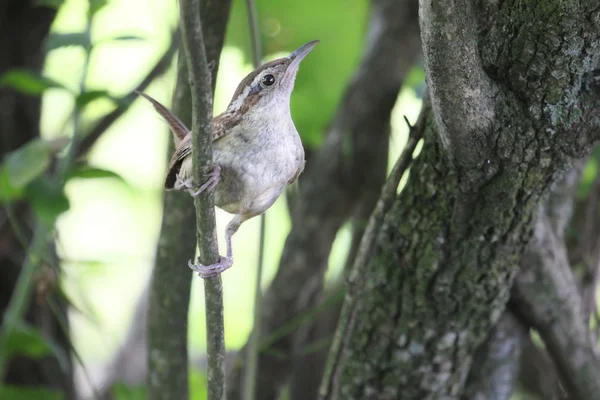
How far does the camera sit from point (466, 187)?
1833 millimetres

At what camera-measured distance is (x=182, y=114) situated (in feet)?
7.11

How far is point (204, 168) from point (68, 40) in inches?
44.3

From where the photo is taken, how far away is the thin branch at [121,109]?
9.56 ft

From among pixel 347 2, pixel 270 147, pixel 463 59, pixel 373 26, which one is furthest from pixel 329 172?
pixel 463 59

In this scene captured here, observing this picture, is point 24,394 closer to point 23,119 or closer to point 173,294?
point 173,294

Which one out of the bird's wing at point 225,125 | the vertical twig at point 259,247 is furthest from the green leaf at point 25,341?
the bird's wing at point 225,125

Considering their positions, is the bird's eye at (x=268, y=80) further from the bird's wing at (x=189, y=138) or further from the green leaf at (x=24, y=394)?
the green leaf at (x=24, y=394)

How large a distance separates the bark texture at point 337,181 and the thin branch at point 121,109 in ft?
2.70

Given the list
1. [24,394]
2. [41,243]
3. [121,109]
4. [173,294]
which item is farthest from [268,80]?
[24,394]

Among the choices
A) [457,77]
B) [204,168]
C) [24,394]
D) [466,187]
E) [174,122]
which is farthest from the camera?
[24,394]

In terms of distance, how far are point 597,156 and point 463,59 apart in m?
1.59

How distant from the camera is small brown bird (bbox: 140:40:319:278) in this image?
67.0 inches

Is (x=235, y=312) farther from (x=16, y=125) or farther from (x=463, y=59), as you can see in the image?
(x=463, y=59)

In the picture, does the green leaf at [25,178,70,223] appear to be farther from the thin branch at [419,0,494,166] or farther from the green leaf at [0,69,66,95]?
the thin branch at [419,0,494,166]
